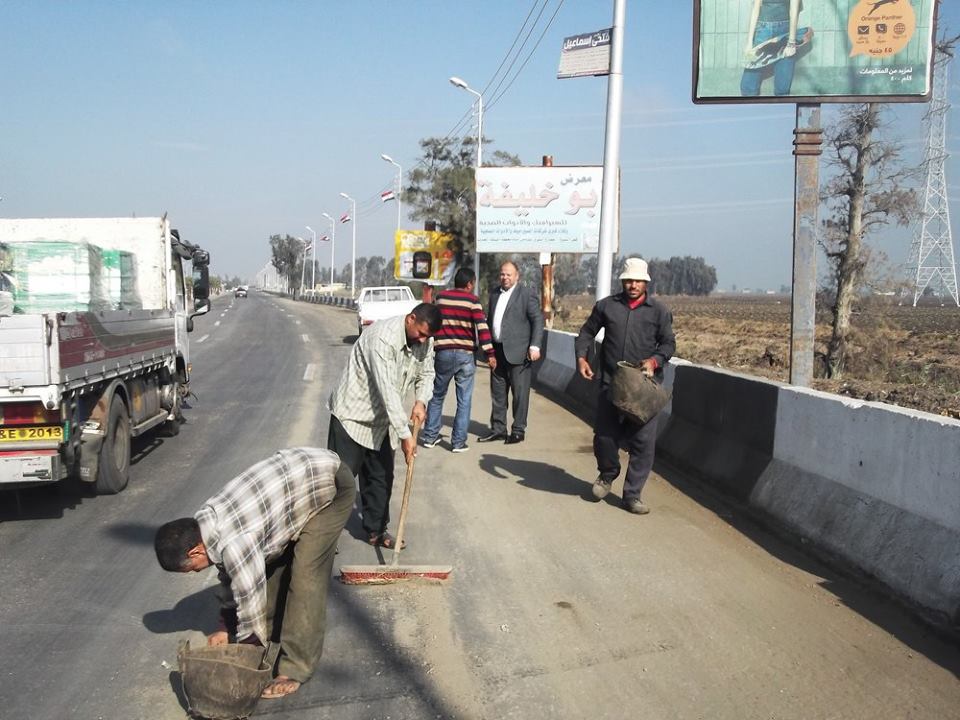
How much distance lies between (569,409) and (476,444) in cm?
380

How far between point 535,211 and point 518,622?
23.7 meters

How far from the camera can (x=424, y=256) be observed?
44.0 metres

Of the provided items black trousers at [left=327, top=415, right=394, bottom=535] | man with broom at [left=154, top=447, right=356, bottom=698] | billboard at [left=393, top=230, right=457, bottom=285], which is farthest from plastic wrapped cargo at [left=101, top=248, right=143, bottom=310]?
billboard at [left=393, top=230, right=457, bottom=285]

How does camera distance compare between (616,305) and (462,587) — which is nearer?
(462,587)

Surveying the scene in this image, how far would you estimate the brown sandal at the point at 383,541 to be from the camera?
6391 mm

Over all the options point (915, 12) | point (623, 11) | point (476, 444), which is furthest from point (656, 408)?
point (623, 11)

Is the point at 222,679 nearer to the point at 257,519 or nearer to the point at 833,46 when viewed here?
the point at 257,519

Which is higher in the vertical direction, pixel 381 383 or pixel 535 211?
pixel 535 211

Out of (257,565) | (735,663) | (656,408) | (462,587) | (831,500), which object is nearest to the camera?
(257,565)

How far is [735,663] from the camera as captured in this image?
4453 mm

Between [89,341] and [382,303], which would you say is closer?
[89,341]

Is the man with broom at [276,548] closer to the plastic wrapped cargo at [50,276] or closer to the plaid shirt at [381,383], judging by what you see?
the plaid shirt at [381,383]

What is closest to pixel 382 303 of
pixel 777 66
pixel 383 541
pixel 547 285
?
pixel 547 285

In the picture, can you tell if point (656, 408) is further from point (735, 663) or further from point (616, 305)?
point (735, 663)
